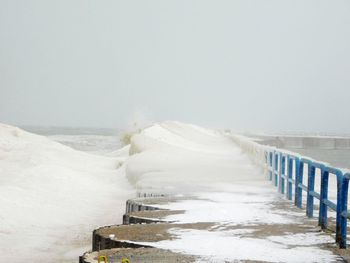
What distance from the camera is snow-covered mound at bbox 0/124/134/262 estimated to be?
11.4m

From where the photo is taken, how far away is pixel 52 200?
54.7ft

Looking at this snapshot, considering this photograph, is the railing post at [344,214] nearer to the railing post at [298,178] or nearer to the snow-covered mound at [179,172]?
the railing post at [298,178]

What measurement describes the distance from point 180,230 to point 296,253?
6.74 ft

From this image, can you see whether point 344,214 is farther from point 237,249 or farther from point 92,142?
point 92,142

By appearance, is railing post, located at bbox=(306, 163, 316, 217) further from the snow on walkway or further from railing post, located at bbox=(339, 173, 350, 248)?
railing post, located at bbox=(339, 173, 350, 248)

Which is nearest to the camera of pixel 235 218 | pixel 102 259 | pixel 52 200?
pixel 102 259

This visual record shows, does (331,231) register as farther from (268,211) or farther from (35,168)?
(35,168)

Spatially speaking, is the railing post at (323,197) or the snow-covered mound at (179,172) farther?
the snow-covered mound at (179,172)

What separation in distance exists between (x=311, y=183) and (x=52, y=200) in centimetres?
844

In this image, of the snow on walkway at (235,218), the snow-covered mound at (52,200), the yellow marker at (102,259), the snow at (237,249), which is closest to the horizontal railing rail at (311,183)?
the snow on walkway at (235,218)

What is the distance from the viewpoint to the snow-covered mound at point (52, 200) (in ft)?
37.3

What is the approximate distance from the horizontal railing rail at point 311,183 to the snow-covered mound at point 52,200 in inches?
145

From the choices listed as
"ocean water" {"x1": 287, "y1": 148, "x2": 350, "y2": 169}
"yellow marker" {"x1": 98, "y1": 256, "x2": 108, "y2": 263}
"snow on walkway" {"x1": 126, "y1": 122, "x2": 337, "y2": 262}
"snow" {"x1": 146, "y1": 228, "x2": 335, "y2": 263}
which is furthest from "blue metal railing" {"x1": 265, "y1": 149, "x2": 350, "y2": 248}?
"ocean water" {"x1": 287, "y1": 148, "x2": 350, "y2": 169}

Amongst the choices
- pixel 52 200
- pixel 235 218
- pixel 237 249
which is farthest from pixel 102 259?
pixel 52 200
